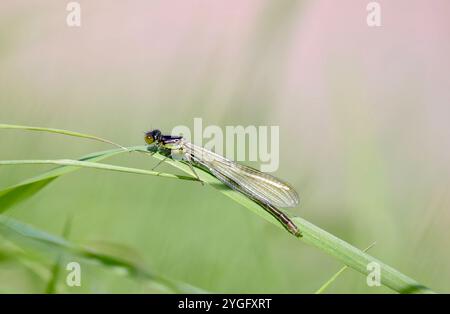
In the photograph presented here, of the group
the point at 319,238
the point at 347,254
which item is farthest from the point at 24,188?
the point at 347,254

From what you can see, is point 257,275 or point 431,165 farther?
point 431,165

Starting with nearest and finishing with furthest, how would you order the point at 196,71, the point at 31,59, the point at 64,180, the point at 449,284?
1. the point at 449,284
2. the point at 64,180
3. the point at 196,71
4. the point at 31,59

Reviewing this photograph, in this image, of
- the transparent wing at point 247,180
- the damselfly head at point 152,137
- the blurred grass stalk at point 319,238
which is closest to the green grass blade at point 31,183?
the blurred grass stalk at point 319,238

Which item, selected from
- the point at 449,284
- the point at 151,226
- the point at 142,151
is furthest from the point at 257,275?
the point at 449,284

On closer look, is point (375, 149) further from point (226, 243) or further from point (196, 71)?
point (196, 71)

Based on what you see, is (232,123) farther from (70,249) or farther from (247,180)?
(70,249)

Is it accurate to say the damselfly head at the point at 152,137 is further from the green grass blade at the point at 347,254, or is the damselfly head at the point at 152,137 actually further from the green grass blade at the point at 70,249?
the green grass blade at the point at 70,249
